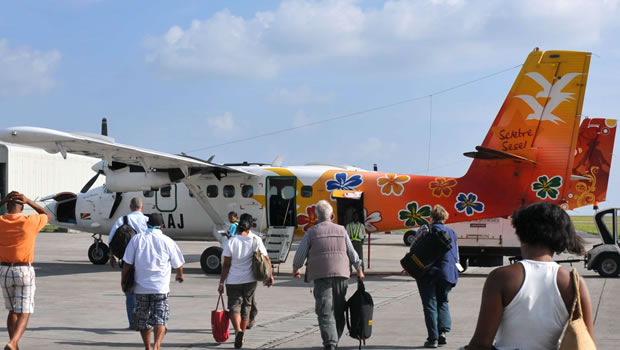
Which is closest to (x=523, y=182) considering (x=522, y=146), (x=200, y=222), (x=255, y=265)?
(x=522, y=146)

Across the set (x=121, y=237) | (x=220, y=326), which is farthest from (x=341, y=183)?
(x=220, y=326)

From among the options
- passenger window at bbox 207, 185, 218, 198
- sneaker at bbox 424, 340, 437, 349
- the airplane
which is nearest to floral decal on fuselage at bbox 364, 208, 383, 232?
the airplane

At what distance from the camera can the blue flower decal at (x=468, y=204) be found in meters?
17.8

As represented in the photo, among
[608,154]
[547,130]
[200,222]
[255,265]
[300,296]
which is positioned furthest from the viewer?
[608,154]

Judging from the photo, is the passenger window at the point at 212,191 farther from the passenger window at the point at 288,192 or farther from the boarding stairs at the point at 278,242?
the boarding stairs at the point at 278,242

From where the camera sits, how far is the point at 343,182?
1900 centimetres

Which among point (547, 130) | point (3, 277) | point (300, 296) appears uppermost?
point (547, 130)

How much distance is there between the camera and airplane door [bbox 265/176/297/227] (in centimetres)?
1947

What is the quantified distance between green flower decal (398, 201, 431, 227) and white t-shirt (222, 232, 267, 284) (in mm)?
9513

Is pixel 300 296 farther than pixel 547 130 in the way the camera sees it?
No

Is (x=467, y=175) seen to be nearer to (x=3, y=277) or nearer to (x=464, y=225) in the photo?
(x=464, y=225)

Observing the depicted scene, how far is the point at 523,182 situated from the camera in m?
17.4

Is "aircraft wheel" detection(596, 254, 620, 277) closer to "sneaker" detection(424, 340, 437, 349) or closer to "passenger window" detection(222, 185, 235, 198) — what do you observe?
"passenger window" detection(222, 185, 235, 198)

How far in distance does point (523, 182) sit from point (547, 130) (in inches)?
51.4
